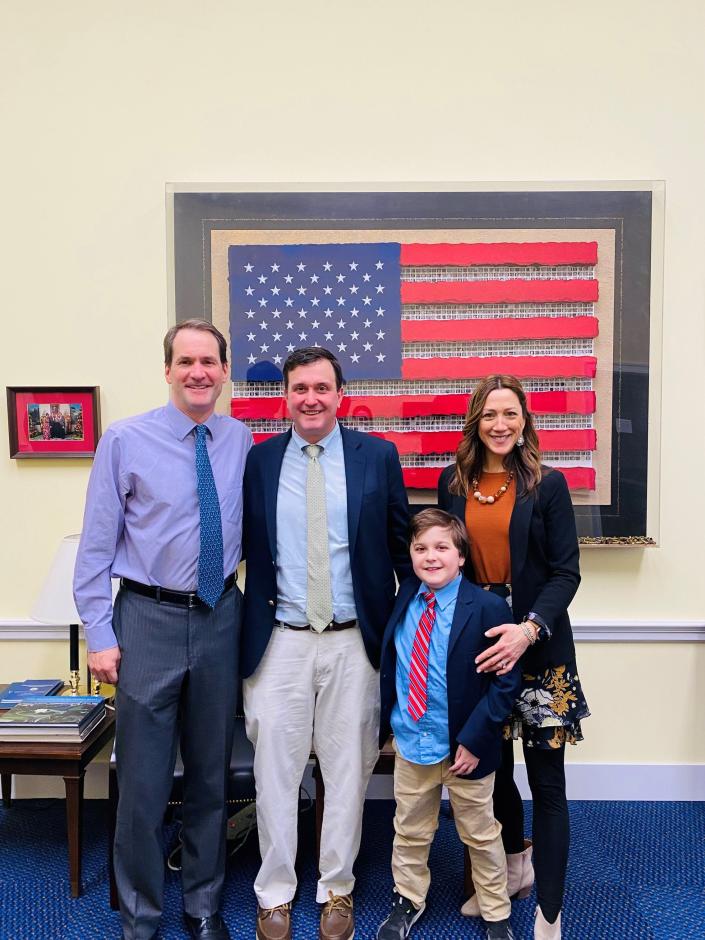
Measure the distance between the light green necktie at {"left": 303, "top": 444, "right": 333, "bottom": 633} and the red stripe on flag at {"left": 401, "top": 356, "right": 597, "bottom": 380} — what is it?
97 cm

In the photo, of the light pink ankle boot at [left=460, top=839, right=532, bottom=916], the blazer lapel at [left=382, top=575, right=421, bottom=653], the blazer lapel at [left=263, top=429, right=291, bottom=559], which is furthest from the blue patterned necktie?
the light pink ankle boot at [left=460, top=839, right=532, bottom=916]

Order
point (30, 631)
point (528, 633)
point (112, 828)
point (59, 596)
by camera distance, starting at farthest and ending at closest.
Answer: point (30, 631) < point (59, 596) < point (112, 828) < point (528, 633)

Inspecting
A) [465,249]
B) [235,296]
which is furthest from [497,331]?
[235,296]

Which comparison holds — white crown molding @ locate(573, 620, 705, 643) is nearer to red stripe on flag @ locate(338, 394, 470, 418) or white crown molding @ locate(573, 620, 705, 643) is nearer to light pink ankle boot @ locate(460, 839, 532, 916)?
light pink ankle boot @ locate(460, 839, 532, 916)

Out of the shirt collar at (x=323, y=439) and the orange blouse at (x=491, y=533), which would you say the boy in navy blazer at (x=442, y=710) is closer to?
the orange blouse at (x=491, y=533)

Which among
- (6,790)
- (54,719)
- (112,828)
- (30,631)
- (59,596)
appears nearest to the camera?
(112,828)

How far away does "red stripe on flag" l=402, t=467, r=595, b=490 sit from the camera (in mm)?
2750

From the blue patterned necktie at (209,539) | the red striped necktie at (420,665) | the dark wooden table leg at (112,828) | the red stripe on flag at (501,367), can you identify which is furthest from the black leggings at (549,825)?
the red stripe on flag at (501,367)

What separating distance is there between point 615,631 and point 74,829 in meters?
2.16

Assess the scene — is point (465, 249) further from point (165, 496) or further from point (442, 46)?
point (165, 496)

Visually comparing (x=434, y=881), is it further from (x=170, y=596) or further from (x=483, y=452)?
(x=483, y=452)

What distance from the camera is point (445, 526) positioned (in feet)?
6.38

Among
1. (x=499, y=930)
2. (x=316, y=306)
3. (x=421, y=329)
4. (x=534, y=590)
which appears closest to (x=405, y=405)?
(x=421, y=329)

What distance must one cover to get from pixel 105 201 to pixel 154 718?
6.64 ft
